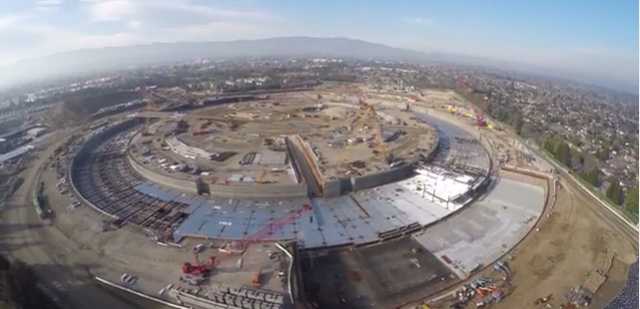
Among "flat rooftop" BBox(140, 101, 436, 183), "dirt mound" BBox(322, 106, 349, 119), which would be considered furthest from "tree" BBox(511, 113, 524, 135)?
"dirt mound" BBox(322, 106, 349, 119)

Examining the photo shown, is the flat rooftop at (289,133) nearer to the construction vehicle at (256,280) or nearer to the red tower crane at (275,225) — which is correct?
the red tower crane at (275,225)

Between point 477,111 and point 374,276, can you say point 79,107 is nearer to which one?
point 374,276

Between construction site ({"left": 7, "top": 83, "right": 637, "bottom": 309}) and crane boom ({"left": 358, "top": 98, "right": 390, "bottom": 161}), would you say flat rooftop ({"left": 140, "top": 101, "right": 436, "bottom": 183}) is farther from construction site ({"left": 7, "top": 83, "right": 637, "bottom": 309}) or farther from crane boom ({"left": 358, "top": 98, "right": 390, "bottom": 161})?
crane boom ({"left": 358, "top": 98, "right": 390, "bottom": 161})

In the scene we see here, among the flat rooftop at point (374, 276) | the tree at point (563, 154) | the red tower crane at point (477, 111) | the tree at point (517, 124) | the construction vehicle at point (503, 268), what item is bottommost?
the flat rooftop at point (374, 276)

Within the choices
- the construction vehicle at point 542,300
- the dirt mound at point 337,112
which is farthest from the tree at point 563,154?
the dirt mound at point 337,112

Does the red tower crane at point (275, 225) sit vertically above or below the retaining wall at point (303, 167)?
below

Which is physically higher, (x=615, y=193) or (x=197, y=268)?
(x=615, y=193)

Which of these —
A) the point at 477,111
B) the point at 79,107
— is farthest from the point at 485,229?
the point at 79,107
